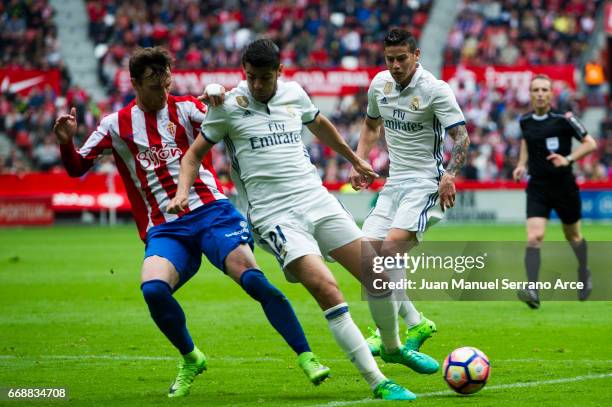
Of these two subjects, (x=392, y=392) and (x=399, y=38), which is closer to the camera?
(x=392, y=392)

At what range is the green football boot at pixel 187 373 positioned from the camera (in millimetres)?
7598

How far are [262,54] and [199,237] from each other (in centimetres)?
146

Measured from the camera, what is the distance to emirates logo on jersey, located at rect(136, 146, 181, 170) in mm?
8023

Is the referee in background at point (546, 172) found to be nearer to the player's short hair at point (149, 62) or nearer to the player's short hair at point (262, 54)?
the player's short hair at point (149, 62)

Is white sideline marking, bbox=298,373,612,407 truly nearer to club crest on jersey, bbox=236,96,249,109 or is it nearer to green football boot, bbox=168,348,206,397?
green football boot, bbox=168,348,206,397

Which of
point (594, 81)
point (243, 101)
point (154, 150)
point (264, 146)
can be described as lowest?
point (594, 81)

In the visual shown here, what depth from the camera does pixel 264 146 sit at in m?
7.50

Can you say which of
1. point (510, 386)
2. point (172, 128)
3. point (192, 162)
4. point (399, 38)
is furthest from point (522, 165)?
point (192, 162)

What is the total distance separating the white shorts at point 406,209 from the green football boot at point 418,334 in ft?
2.32

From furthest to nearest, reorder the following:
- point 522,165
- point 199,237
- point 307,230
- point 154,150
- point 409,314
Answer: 1. point 522,165
2. point 409,314
3. point 154,150
4. point 199,237
5. point 307,230

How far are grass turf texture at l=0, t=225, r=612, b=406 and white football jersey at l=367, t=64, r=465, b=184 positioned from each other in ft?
5.15

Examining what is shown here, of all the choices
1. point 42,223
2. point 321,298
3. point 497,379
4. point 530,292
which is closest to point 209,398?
point 321,298

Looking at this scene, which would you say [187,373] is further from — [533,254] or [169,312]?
[533,254]

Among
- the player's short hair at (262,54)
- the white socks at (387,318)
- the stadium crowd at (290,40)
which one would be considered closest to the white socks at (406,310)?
the white socks at (387,318)
